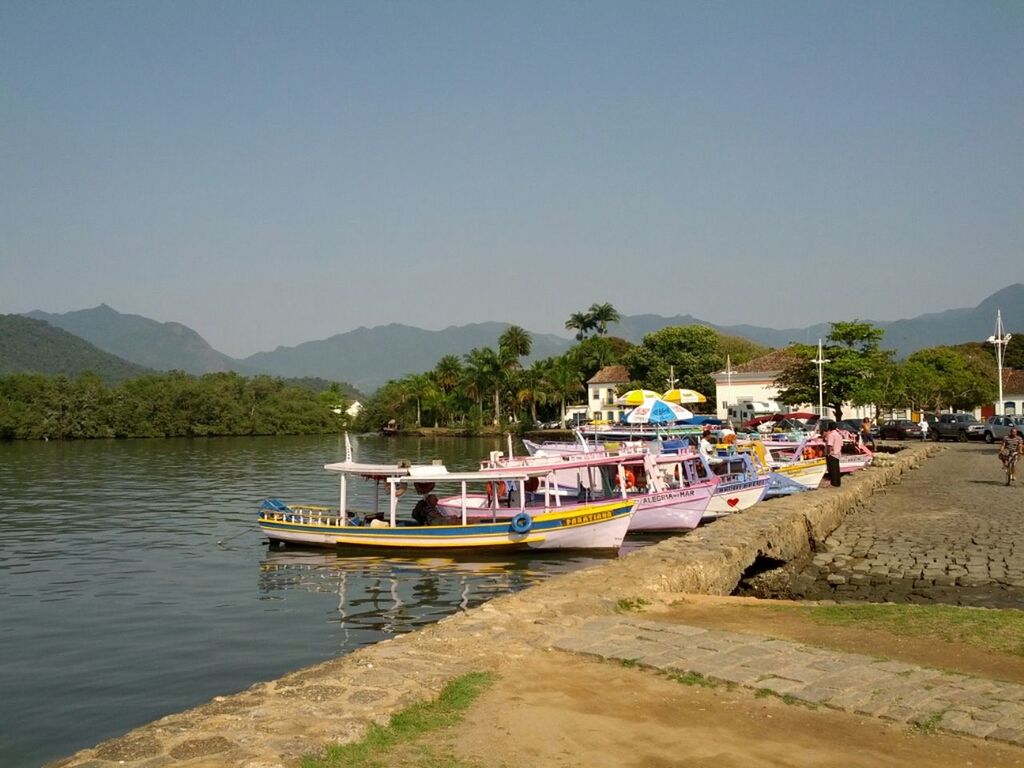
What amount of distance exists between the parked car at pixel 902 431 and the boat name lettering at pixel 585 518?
43.6m

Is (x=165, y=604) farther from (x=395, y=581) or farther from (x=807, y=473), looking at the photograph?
(x=807, y=473)

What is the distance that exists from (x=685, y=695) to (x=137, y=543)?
23351mm

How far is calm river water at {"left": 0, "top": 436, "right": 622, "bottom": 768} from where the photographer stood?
12.3 meters

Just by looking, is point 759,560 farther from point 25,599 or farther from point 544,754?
point 25,599

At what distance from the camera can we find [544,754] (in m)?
6.34

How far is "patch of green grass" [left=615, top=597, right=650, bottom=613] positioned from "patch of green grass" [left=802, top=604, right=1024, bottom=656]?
2083mm

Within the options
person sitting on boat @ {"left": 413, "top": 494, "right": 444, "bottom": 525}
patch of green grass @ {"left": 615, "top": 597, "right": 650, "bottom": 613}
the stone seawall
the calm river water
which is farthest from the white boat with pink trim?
A: patch of green grass @ {"left": 615, "top": 597, "right": 650, "bottom": 613}

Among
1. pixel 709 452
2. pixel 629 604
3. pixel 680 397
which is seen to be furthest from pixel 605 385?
pixel 629 604

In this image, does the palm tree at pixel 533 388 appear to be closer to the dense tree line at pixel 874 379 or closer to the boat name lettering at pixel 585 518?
the dense tree line at pixel 874 379

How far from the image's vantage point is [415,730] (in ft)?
22.2

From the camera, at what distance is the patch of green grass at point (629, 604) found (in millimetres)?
10875

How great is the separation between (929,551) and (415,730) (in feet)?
47.2

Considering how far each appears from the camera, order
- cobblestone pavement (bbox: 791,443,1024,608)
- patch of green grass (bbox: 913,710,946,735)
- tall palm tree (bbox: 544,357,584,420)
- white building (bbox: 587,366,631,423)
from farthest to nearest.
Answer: tall palm tree (bbox: 544,357,584,420) < white building (bbox: 587,366,631,423) < cobblestone pavement (bbox: 791,443,1024,608) < patch of green grass (bbox: 913,710,946,735)

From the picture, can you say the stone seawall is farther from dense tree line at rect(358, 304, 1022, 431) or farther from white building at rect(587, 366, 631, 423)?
white building at rect(587, 366, 631, 423)
